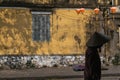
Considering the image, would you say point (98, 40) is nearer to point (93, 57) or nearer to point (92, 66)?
point (93, 57)

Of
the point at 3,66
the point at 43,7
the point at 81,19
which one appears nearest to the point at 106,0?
the point at 81,19

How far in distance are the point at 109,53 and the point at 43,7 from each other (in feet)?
17.4

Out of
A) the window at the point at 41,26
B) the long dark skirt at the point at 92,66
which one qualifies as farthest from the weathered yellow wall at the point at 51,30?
the long dark skirt at the point at 92,66

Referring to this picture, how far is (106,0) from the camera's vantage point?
2645 cm

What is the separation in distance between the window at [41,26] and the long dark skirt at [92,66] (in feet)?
62.2

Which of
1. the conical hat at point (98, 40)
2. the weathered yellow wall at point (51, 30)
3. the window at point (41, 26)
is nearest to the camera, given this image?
the conical hat at point (98, 40)

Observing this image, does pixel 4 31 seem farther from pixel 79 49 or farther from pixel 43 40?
pixel 79 49

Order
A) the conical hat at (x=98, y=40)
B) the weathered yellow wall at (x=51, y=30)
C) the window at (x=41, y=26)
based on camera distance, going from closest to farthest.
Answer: the conical hat at (x=98, y=40)
the weathered yellow wall at (x=51, y=30)
the window at (x=41, y=26)

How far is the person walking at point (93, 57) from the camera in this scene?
673cm

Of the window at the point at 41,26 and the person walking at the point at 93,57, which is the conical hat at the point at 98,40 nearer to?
the person walking at the point at 93,57

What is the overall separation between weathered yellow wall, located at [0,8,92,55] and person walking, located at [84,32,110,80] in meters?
18.7

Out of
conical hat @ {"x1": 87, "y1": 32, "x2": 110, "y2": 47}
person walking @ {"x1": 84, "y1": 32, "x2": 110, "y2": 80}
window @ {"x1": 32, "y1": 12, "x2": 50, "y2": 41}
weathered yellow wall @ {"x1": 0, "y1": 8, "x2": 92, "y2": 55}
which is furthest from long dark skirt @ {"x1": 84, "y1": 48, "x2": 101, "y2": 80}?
window @ {"x1": 32, "y1": 12, "x2": 50, "y2": 41}

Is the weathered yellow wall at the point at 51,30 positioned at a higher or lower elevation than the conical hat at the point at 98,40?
lower

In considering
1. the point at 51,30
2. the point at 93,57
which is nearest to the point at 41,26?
the point at 51,30
